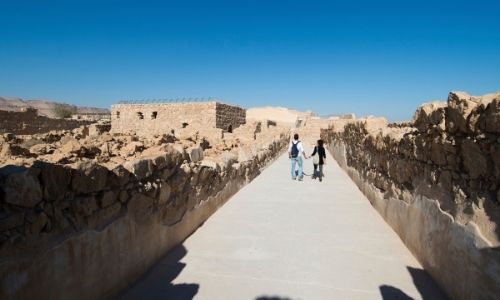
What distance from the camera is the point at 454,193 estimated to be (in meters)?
2.92

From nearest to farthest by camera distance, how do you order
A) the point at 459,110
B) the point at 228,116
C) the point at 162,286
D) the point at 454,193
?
the point at 459,110 → the point at 454,193 → the point at 162,286 → the point at 228,116

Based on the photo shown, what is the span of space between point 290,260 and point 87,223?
2.24 m

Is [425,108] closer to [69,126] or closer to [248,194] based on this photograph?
[248,194]

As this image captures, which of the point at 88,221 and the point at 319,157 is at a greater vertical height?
the point at 319,157

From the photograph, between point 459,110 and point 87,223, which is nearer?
point 87,223

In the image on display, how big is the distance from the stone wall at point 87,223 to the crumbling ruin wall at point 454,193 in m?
2.90

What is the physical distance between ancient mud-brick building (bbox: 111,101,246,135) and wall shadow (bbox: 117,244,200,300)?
835 inches

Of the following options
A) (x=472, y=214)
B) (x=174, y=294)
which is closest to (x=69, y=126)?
(x=174, y=294)

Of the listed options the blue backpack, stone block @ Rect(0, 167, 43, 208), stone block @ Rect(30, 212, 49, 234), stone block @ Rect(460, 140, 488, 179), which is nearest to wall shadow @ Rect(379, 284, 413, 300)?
stone block @ Rect(460, 140, 488, 179)

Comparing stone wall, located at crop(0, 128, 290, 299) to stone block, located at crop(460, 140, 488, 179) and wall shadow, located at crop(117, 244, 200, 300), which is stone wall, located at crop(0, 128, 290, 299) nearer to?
wall shadow, located at crop(117, 244, 200, 300)

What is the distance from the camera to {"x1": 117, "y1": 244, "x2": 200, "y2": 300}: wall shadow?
9.85 ft

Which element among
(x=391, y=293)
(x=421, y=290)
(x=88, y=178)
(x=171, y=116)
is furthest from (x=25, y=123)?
(x=421, y=290)

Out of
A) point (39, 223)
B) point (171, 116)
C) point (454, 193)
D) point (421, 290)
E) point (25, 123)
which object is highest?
point (171, 116)

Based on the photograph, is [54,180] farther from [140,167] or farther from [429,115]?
[429,115]
